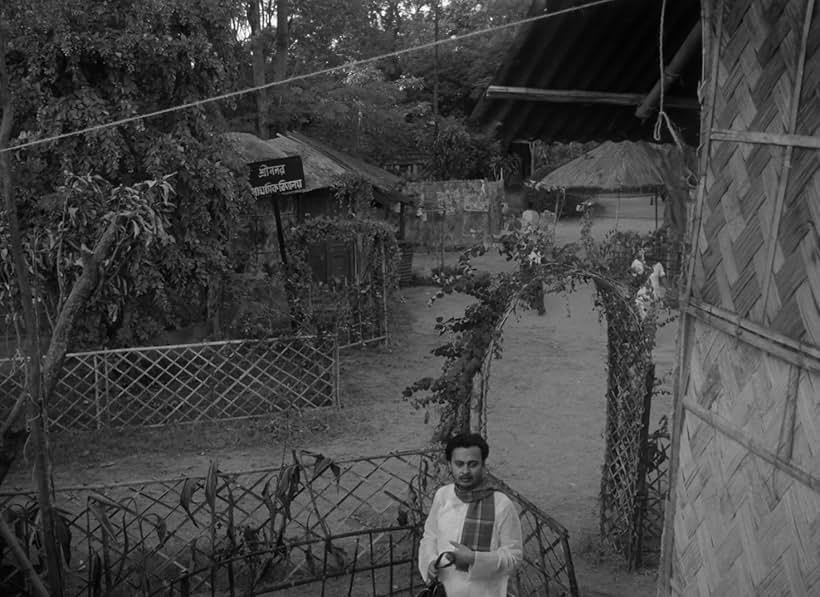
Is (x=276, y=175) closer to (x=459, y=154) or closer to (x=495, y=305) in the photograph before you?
Answer: (x=495, y=305)

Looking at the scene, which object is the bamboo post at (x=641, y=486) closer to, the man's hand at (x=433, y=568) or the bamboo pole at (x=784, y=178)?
the man's hand at (x=433, y=568)

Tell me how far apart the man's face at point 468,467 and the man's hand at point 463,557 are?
288 millimetres

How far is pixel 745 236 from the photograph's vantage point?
2953 millimetres

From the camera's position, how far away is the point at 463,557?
374 centimetres

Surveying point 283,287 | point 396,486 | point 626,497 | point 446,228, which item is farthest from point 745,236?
point 446,228

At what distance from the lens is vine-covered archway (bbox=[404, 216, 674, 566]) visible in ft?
19.4

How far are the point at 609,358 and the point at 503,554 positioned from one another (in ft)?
11.1

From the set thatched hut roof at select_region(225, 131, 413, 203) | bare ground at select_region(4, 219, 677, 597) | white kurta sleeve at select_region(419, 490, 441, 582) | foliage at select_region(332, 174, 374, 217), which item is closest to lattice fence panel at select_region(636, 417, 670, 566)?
bare ground at select_region(4, 219, 677, 597)

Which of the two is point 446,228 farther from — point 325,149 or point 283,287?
point 283,287

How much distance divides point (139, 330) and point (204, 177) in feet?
6.82

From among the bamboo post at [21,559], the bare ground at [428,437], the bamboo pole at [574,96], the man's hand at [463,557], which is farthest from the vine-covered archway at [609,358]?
the bamboo post at [21,559]

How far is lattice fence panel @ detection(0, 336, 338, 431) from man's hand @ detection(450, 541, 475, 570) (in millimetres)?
6441

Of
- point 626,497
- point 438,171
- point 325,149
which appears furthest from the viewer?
point 438,171

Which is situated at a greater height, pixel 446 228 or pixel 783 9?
pixel 783 9
